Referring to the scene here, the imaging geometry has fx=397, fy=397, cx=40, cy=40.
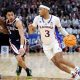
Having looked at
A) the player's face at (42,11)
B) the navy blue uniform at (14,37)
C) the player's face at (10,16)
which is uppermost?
the player's face at (42,11)

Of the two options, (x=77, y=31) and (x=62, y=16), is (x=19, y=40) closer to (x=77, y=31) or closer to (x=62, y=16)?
(x=77, y=31)

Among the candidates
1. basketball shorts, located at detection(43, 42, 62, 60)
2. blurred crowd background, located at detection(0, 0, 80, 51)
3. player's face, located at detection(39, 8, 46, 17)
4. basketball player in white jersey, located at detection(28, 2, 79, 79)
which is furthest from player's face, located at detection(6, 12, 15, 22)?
blurred crowd background, located at detection(0, 0, 80, 51)

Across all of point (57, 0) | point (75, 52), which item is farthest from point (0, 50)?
point (57, 0)

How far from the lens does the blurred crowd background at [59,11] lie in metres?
22.2

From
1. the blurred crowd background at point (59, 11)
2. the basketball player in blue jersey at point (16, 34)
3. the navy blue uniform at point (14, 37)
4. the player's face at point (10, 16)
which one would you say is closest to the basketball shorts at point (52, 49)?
the basketball player in blue jersey at point (16, 34)

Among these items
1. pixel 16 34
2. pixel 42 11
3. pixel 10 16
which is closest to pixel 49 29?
pixel 42 11

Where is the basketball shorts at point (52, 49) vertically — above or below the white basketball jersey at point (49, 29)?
below

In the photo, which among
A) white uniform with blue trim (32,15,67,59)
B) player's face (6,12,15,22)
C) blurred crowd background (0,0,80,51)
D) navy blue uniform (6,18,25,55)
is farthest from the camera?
blurred crowd background (0,0,80,51)

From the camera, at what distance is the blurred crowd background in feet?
72.7

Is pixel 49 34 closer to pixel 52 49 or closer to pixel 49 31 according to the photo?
pixel 49 31

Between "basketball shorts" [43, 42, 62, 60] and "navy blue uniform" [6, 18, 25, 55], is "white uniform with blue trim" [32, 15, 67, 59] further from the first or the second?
"navy blue uniform" [6, 18, 25, 55]

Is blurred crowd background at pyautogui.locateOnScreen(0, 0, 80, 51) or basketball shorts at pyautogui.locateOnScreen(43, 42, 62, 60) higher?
blurred crowd background at pyautogui.locateOnScreen(0, 0, 80, 51)

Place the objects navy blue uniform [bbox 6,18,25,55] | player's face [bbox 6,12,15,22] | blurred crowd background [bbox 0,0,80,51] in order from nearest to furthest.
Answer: player's face [bbox 6,12,15,22], navy blue uniform [bbox 6,18,25,55], blurred crowd background [bbox 0,0,80,51]

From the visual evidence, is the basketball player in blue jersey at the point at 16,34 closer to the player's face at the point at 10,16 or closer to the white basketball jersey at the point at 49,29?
the player's face at the point at 10,16
